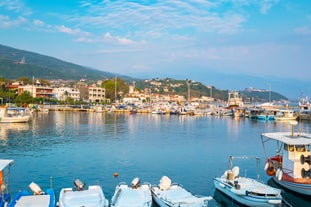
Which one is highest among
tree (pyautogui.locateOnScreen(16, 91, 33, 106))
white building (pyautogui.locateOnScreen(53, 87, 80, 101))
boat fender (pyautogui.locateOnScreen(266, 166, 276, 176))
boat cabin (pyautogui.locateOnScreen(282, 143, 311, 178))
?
white building (pyautogui.locateOnScreen(53, 87, 80, 101))

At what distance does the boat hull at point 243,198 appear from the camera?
1559 cm

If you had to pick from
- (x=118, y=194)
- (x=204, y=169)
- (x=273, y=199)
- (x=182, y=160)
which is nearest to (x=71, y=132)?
(x=182, y=160)

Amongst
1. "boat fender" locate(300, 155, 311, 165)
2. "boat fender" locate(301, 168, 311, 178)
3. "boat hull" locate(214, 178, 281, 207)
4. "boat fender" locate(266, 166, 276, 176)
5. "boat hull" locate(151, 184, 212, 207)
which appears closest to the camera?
"boat hull" locate(151, 184, 212, 207)

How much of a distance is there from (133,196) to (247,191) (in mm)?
5178

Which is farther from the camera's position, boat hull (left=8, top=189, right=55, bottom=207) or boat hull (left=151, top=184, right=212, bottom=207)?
boat hull (left=151, top=184, right=212, bottom=207)

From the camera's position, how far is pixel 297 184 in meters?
17.4

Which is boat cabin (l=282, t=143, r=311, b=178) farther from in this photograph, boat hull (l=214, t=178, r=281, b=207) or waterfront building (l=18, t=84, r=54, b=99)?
waterfront building (l=18, t=84, r=54, b=99)

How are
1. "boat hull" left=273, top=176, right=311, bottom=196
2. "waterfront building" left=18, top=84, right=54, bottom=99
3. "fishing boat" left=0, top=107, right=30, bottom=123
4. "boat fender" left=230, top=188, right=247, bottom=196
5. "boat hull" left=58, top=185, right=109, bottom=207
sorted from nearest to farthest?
"boat hull" left=58, top=185, right=109, bottom=207, "boat fender" left=230, top=188, right=247, bottom=196, "boat hull" left=273, top=176, right=311, bottom=196, "fishing boat" left=0, top=107, right=30, bottom=123, "waterfront building" left=18, top=84, right=54, bottom=99

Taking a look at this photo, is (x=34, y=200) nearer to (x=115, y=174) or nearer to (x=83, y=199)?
(x=83, y=199)

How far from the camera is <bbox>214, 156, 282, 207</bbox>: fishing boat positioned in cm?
1562

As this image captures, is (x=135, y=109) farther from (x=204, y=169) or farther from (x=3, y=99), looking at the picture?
(x=204, y=169)

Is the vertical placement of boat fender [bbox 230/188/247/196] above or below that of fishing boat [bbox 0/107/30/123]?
below

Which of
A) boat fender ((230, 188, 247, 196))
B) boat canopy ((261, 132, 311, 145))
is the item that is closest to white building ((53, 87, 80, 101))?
boat canopy ((261, 132, 311, 145))

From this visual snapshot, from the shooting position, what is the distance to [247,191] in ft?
53.1
